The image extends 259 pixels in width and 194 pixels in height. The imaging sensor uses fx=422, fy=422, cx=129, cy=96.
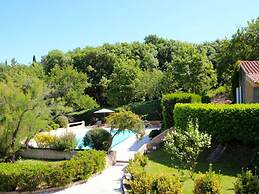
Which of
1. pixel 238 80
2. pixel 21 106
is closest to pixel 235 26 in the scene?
pixel 238 80

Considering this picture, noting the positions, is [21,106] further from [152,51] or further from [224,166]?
[152,51]

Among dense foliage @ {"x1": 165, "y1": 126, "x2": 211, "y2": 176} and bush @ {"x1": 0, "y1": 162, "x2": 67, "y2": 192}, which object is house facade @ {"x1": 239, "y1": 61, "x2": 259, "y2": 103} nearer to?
dense foliage @ {"x1": 165, "y1": 126, "x2": 211, "y2": 176}

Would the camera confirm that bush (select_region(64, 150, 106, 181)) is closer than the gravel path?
No

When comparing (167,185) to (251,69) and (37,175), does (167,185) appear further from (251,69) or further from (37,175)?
(251,69)

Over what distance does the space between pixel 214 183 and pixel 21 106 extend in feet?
53.9

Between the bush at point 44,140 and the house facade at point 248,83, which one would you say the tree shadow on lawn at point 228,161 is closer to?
the house facade at point 248,83

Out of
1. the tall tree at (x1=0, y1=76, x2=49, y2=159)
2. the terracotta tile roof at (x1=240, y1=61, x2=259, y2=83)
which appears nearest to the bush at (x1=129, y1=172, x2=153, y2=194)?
the terracotta tile roof at (x1=240, y1=61, x2=259, y2=83)

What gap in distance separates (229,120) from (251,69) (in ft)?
20.7

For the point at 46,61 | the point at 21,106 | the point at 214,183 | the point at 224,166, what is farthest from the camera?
the point at 46,61

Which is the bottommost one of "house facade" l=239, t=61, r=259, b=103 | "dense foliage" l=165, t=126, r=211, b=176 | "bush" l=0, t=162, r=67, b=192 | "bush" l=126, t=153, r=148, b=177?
"bush" l=0, t=162, r=67, b=192

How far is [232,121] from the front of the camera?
72.1 ft

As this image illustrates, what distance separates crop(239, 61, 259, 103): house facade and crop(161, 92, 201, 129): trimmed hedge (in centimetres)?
445

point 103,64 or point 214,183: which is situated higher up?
point 103,64

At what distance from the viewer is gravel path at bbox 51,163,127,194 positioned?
19078mm
